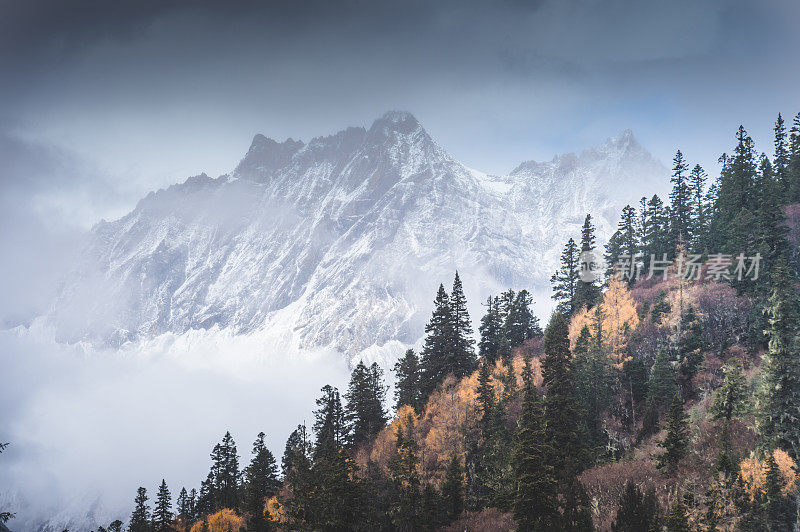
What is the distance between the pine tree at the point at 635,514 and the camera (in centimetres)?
1916

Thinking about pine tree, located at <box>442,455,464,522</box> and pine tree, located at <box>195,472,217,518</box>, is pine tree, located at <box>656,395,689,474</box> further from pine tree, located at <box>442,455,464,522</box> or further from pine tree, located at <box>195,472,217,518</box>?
pine tree, located at <box>195,472,217,518</box>

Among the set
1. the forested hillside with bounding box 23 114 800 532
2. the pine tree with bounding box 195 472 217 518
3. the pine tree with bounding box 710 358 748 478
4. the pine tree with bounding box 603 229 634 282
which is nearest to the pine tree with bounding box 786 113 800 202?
the forested hillside with bounding box 23 114 800 532

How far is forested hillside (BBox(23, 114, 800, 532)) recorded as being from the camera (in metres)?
22.8

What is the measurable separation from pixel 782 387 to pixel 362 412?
41.6 meters

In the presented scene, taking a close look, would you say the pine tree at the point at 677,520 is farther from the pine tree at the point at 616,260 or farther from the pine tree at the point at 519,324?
the pine tree at the point at 616,260

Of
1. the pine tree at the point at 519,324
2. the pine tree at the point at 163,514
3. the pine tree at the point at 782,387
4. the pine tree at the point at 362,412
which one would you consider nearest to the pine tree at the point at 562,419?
the pine tree at the point at 782,387

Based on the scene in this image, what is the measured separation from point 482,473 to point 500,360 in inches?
629

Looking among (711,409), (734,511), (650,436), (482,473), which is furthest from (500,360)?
(734,511)

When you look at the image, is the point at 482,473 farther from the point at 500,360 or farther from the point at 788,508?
the point at 788,508

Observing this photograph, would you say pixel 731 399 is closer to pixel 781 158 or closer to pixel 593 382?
pixel 593 382

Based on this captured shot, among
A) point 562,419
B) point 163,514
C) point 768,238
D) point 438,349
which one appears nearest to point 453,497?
point 562,419

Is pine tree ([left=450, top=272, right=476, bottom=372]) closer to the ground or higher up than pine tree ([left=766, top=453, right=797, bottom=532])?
higher up

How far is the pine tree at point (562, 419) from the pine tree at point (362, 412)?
26301 mm

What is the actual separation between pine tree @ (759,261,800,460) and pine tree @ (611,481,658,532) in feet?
29.9
